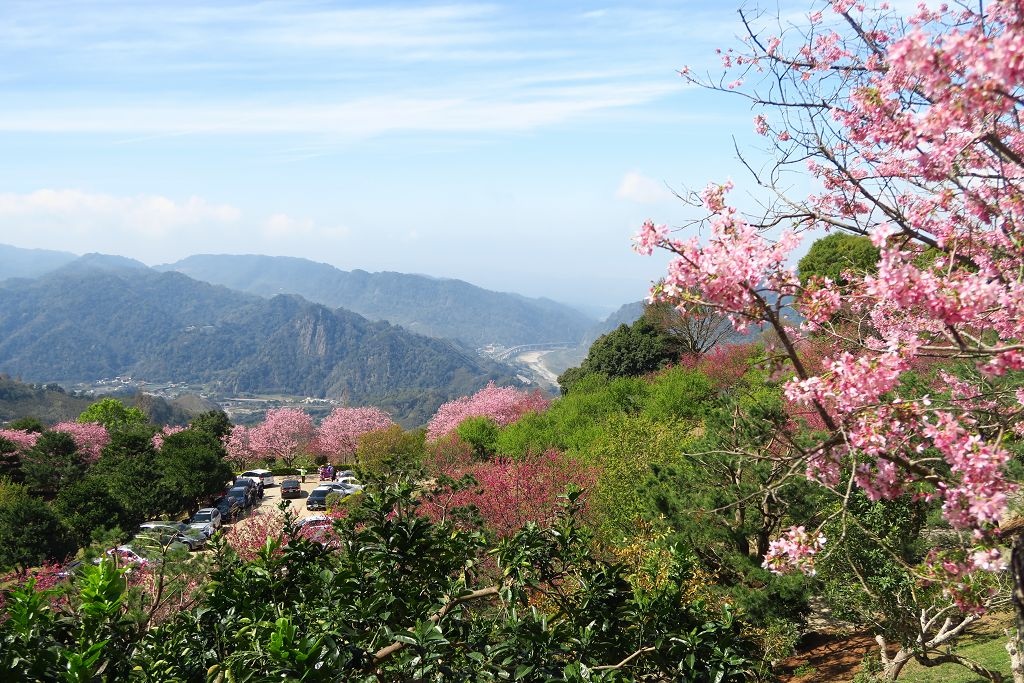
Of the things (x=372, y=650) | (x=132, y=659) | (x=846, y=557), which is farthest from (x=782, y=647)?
(x=132, y=659)

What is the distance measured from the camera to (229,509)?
88.7ft

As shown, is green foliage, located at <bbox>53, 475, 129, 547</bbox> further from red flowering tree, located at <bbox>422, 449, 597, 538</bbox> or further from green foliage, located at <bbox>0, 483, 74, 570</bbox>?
red flowering tree, located at <bbox>422, 449, 597, 538</bbox>

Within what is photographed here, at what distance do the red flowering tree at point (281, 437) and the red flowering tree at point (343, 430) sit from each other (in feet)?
3.84

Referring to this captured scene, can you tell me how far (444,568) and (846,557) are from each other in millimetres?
5861

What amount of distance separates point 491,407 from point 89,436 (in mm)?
23787

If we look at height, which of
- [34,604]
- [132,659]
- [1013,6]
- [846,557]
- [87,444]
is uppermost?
[1013,6]

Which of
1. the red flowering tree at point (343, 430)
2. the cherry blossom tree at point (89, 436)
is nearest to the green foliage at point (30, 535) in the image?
the cherry blossom tree at point (89, 436)

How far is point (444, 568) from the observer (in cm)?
383

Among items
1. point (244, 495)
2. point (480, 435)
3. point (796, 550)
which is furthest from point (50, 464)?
point (796, 550)

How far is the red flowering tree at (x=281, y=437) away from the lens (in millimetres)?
45625

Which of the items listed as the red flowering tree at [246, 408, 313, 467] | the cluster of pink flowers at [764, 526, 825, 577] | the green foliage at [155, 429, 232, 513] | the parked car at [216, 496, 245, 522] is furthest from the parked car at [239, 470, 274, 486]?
the cluster of pink flowers at [764, 526, 825, 577]

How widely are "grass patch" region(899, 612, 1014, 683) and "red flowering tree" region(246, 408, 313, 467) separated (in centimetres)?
4044

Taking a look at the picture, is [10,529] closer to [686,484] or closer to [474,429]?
[474,429]

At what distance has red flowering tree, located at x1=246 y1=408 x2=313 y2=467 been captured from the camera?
45.6 metres
